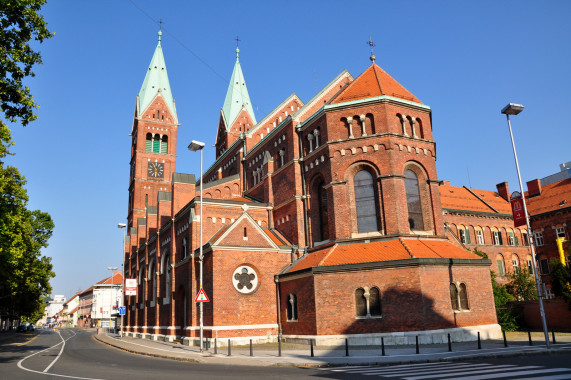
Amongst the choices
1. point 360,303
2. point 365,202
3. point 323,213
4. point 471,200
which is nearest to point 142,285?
point 323,213

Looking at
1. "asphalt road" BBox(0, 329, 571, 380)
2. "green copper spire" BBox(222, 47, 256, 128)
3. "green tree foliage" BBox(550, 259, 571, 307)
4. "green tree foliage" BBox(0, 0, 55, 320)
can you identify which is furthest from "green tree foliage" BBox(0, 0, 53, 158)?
"green copper spire" BBox(222, 47, 256, 128)

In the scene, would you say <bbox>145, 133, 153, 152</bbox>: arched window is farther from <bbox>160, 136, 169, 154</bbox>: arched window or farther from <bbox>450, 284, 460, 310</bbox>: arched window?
<bbox>450, 284, 460, 310</bbox>: arched window

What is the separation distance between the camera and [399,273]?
23.1m

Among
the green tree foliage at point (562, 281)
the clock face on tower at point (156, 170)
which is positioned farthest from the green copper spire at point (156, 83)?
the green tree foliage at point (562, 281)

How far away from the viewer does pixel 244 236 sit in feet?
93.7

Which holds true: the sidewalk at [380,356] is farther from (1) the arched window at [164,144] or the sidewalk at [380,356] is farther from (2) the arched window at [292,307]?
(1) the arched window at [164,144]

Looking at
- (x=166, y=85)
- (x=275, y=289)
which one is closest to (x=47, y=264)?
(x=166, y=85)

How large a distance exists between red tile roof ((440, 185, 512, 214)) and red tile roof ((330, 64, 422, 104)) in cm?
2337

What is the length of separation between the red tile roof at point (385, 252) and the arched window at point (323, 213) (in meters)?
2.20

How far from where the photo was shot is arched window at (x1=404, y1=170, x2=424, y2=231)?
27547mm

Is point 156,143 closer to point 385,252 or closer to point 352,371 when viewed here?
point 385,252

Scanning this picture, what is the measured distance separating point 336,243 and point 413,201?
586 cm

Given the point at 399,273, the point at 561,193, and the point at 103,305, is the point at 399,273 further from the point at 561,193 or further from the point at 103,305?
the point at 103,305

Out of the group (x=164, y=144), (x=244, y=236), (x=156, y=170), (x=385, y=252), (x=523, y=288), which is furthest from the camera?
(x=164, y=144)
